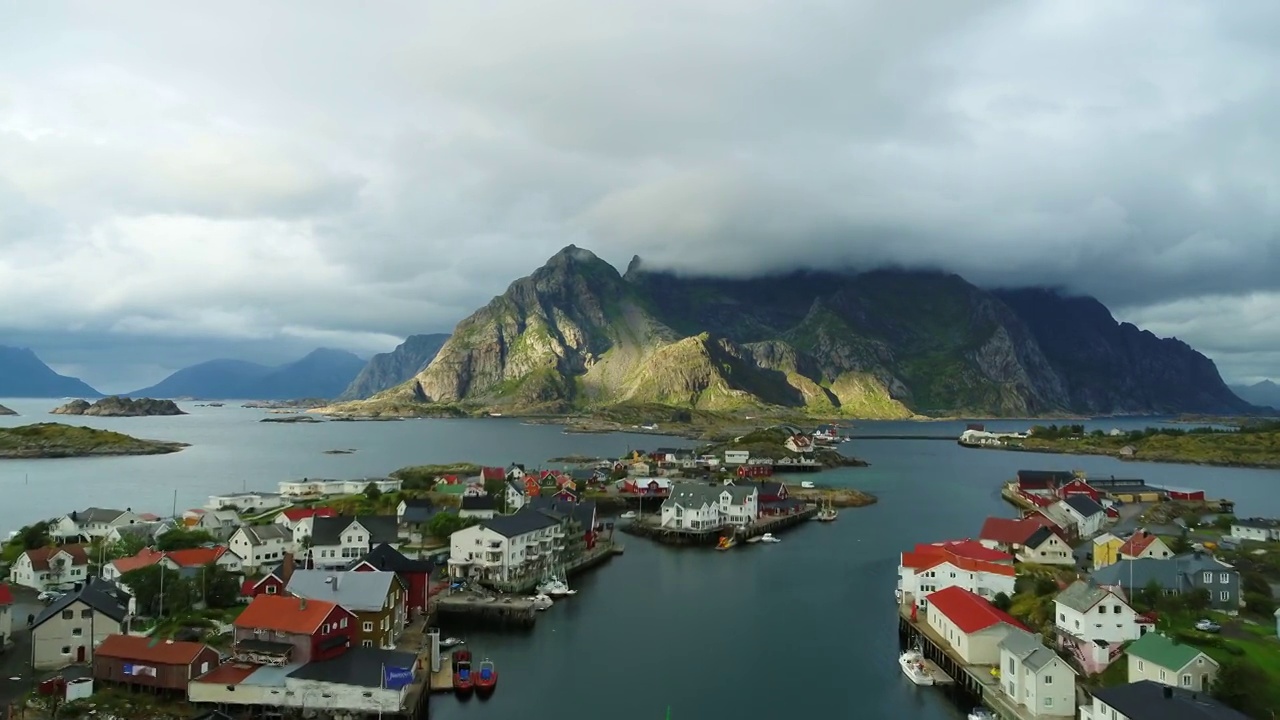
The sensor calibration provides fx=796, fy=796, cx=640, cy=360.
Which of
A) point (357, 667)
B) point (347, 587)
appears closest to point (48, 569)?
point (347, 587)

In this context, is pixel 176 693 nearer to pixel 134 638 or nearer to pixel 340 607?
pixel 134 638

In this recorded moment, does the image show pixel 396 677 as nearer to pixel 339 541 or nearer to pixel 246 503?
pixel 339 541

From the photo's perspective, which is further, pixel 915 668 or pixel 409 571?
pixel 409 571

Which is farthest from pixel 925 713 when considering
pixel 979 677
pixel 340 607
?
pixel 340 607

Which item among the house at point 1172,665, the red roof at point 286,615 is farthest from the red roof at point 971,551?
the red roof at point 286,615

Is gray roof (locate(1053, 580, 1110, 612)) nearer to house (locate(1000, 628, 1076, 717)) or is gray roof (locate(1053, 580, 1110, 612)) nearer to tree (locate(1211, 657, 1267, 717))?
house (locate(1000, 628, 1076, 717))

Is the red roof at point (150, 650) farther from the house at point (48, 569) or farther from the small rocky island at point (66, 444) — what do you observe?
the small rocky island at point (66, 444)

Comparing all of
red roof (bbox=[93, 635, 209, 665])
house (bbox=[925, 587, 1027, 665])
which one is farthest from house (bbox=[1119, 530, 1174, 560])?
red roof (bbox=[93, 635, 209, 665])
